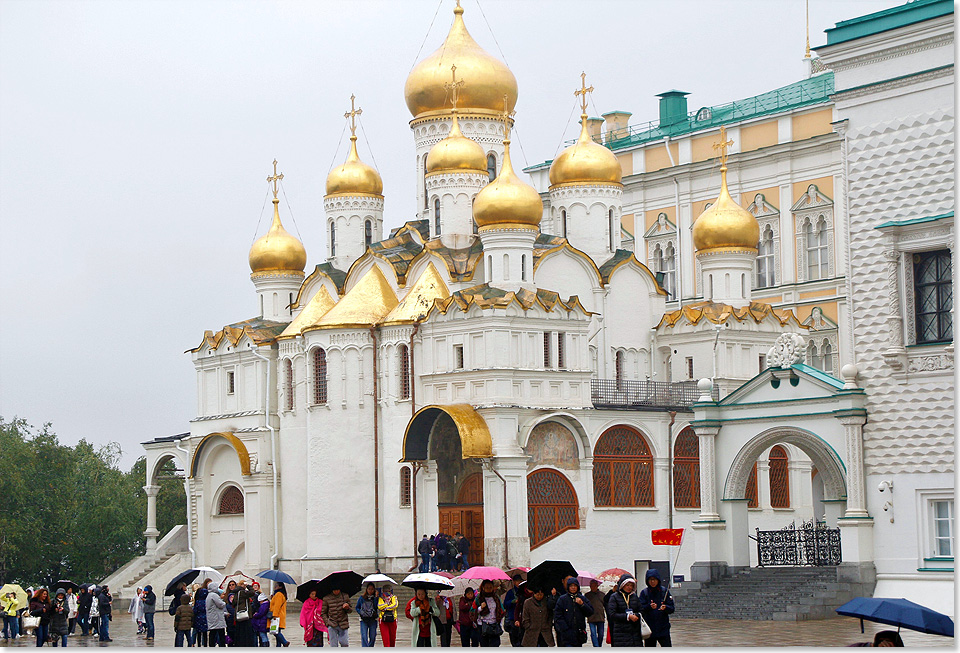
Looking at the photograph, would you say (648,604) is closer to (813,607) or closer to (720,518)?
(813,607)

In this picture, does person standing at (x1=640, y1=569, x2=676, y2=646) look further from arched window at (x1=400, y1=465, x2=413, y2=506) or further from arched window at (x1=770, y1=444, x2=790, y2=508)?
arched window at (x1=770, y1=444, x2=790, y2=508)

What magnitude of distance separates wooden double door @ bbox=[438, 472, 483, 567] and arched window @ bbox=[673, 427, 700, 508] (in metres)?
4.59

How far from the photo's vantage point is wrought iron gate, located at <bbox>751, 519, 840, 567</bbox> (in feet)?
93.0

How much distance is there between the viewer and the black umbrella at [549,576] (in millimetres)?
20891

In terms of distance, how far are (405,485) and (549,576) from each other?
14910mm

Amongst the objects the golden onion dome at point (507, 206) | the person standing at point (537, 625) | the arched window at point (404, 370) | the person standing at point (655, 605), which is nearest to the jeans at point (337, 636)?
the person standing at point (537, 625)

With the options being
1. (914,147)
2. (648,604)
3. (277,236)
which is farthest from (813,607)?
(277,236)

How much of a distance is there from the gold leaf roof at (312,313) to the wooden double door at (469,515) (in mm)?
5973

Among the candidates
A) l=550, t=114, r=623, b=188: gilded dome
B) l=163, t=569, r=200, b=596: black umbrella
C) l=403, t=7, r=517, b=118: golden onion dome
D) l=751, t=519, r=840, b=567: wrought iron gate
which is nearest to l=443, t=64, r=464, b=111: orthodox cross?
l=403, t=7, r=517, b=118: golden onion dome

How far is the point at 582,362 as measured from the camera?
3550cm

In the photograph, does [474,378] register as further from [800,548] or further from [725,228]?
[800,548]

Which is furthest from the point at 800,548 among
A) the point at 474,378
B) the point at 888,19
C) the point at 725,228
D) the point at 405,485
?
the point at 725,228

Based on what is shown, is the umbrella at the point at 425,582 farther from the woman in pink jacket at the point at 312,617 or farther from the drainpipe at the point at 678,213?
the drainpipe at the point at 678,213

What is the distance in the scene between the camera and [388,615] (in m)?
21.1
